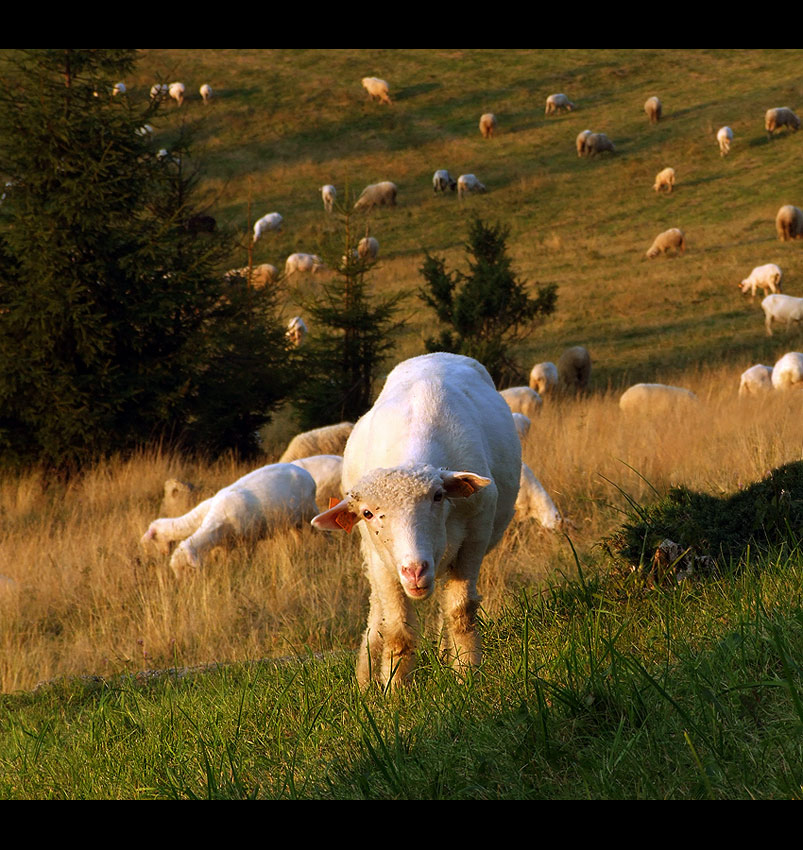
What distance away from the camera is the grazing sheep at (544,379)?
18.6 meters

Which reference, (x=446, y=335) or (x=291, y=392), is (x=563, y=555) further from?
(x=446, y=335)

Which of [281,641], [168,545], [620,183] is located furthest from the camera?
[620,183]

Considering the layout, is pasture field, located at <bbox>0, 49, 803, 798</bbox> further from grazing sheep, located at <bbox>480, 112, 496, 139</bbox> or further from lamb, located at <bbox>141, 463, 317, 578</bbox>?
grazing sheep, located at <bbox>480, 112, 496, 139</bbox>

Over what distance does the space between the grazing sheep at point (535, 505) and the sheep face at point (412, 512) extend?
424 centimetres

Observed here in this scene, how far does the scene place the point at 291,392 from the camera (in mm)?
15250

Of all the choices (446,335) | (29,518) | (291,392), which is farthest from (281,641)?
(446,335)

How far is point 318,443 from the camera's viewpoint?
41.7ft

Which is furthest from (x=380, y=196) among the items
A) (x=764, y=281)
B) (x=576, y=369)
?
(x=576, y=369)

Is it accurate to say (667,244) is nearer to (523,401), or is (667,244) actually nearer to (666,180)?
(666,180)

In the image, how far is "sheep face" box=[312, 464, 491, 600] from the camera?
386cm

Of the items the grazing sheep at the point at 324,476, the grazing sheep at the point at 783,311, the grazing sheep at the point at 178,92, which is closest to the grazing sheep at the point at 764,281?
the grazing sheep at the point at 783,311

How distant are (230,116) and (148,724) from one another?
157 feet

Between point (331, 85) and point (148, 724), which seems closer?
point (148, 724)

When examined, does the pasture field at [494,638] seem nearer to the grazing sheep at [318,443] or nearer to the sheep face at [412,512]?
the sheep face at [412,512]
